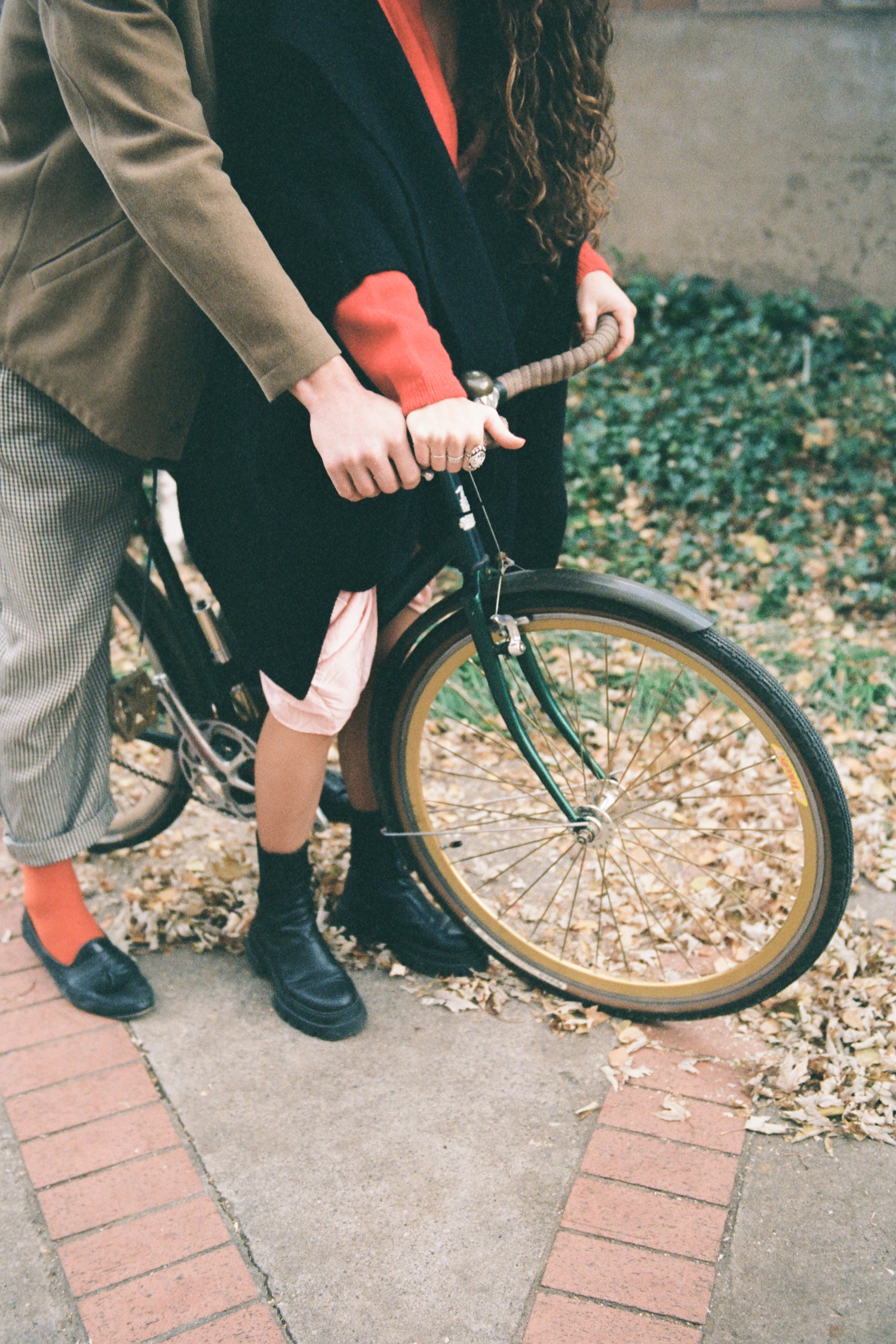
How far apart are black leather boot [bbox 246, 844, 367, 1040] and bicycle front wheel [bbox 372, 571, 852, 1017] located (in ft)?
0.77

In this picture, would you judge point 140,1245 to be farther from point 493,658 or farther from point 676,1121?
point 493,658

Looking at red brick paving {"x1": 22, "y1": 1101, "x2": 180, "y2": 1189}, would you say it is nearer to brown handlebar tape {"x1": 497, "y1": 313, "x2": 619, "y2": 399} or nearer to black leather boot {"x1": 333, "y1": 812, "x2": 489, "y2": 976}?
black leather boot {"x1": 333, "y1": 812, "x2": 489, "y2": 976}

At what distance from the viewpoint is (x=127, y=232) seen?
5.09 feet

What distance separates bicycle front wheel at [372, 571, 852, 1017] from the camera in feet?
5.76

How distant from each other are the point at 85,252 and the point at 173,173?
0.90 ft

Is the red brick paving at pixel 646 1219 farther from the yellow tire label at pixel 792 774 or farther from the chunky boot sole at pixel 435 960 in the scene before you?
the yellow tire label at pixel 792 774

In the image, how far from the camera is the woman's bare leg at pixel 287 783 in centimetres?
193

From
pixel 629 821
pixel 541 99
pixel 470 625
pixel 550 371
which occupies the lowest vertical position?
pixel 629 821

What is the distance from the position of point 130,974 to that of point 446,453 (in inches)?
50.6

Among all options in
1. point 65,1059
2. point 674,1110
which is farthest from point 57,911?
point 674,1110

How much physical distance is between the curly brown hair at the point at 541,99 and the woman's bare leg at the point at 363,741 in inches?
29.4

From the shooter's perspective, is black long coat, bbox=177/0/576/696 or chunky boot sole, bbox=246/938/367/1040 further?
chunky boot sole, bbox=246/938/367/1040

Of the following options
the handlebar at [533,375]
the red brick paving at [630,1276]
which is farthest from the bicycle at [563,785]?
the red brick paving at [630,1276]

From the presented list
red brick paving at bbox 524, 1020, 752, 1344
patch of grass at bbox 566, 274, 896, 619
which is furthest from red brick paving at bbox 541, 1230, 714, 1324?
patch of grass at bbox 566, 274, 896, 619
